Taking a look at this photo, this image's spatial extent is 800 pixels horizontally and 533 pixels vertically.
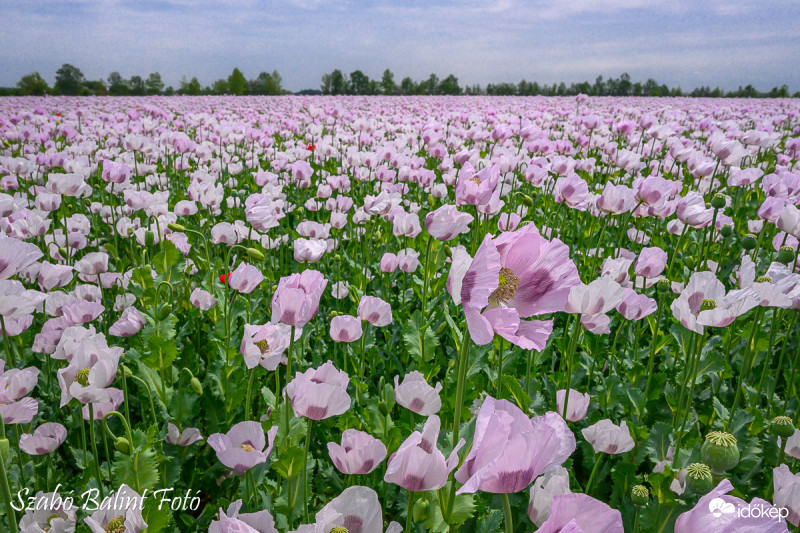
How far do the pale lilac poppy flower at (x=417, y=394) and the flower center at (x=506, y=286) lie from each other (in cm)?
56

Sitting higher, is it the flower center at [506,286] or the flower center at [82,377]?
the flower center at [506,286]

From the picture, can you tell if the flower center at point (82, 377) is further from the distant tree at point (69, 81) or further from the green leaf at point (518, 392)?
the distant tree at point (69, 81)

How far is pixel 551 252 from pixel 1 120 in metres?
9.92

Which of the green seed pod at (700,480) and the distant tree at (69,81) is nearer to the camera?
the green seed pod at (700,480)

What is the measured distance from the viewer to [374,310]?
7.53 ft

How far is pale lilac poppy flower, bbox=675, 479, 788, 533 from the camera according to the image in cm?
64

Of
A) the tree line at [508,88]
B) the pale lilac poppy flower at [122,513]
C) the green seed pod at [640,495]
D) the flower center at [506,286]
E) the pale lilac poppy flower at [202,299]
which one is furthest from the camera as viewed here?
the tree line at [508,88]

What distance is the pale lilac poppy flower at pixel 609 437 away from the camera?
171 centimetres

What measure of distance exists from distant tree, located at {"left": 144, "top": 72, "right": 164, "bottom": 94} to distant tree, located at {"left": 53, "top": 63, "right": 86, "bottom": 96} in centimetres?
515

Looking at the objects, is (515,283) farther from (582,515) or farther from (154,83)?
(154,83)

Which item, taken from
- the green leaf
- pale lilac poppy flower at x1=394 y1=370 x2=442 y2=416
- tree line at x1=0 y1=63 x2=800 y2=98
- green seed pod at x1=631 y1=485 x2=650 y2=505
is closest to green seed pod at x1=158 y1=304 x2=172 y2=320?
pale lilac poppy flower at x1=394 y1=370 x2=442 y2=416

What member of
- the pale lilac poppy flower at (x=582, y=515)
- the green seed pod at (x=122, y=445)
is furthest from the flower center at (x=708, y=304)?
the green seed pod at (x=122, y=445)

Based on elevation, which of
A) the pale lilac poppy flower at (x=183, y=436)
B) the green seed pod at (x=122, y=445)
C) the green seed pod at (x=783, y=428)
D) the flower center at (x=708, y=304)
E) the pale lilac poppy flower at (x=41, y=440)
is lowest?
the pale lilac poppy flower at (x=183, y=436)

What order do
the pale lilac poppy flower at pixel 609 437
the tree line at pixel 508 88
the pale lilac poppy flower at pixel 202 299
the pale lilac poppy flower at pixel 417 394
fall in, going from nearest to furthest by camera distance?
the pale lilac poppy flower at pixel 417 394
the pale lilac poppy flower at pixel 609 437
the pale lilac poppy flower at pixel 202 299
the tree line at pixel 508 88
